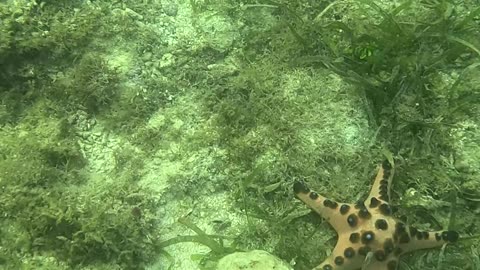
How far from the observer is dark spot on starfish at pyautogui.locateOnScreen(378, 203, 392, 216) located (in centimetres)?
334

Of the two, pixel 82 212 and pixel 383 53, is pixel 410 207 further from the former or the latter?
pixel 82 212

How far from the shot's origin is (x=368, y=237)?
10.5 feet

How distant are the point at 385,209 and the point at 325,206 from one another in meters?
0.46

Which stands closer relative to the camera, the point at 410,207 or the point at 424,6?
the point at 410,207

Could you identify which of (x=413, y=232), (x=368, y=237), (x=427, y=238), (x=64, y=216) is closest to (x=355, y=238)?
(x=368, y=237)

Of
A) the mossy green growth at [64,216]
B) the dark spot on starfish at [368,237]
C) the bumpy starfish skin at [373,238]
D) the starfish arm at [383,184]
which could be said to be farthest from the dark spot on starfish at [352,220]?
the mossy green growth at [64,216]

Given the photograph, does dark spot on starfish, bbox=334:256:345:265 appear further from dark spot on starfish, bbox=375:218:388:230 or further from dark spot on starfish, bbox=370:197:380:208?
dark spot on starfish, bbox=370:197:380:208

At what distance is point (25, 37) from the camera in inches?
171

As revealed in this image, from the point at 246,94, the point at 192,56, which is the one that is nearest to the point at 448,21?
the point at 246,94

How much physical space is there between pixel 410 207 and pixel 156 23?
3174mm

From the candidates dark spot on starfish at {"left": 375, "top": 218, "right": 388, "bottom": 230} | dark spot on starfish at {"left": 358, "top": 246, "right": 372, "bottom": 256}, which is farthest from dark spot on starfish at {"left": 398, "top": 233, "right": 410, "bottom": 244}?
dark spot on starfish at {"left": 358, "top": 246, "right": 372, "bottom": 256}

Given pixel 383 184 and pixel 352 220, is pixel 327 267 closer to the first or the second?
pixel 352 220

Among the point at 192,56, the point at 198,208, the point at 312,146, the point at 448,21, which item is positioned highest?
the point at 448,21

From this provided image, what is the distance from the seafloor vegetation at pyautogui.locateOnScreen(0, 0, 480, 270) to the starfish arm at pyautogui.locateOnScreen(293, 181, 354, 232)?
16cm
